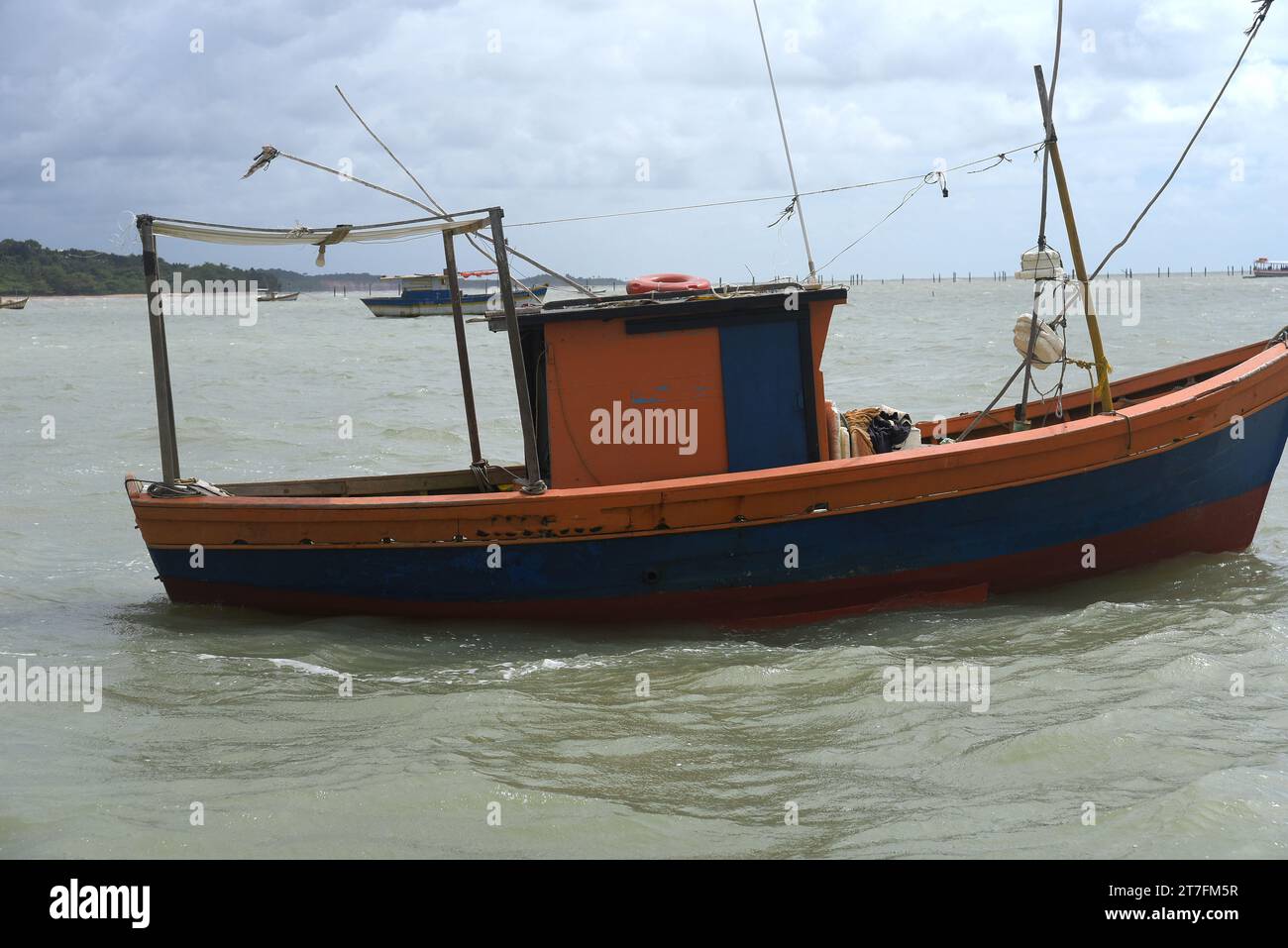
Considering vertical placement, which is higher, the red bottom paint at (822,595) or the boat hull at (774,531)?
the boat hull at (774,531)

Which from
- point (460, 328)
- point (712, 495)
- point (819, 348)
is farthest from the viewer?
point (460, 328)

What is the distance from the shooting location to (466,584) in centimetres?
767

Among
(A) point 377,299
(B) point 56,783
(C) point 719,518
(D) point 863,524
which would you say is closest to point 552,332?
(C) point 719,518

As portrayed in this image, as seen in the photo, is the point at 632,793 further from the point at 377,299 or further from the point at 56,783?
the point at 377,299

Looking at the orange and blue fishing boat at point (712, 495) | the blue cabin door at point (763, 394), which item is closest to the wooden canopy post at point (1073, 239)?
the orange and blue fishing boat at point (712, 495)

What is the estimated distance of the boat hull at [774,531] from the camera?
7.33 m

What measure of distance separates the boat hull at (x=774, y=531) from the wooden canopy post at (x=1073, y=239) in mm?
263

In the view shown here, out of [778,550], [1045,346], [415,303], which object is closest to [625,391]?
[778,550]

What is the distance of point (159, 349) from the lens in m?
7.80

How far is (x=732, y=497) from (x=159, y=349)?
3.85 meters

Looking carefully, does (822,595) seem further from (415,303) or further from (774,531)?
(415,303)

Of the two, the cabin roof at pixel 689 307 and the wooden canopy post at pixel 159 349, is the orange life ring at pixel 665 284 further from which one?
the wooden canopy post at pixel 159 349
